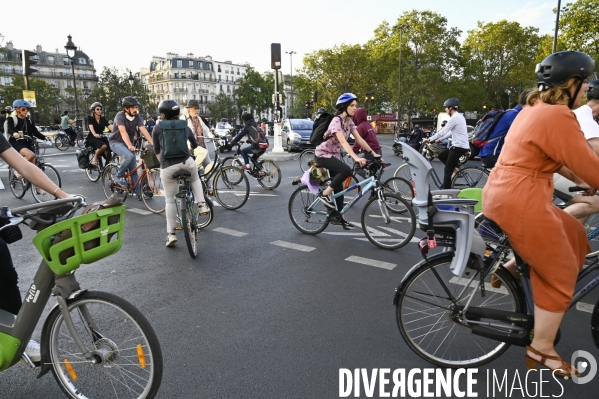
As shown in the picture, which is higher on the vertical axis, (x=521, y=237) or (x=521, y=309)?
(x=521, y=237)

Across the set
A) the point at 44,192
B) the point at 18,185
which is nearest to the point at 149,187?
the point at 44,192

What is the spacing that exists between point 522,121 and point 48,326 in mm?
2759

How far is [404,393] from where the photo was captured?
262 centimetres

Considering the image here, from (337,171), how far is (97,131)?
7.11 meters

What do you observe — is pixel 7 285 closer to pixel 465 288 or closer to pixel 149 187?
pixel 465 288

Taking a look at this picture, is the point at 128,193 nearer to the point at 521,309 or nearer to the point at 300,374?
the point at 300,374

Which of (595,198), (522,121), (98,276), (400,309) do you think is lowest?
(98,276)

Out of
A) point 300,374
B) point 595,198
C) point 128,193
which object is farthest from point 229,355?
point 128,193

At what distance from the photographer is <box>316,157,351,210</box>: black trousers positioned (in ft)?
19.2

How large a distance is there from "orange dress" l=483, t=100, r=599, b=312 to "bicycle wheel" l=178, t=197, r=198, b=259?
360 centimetres

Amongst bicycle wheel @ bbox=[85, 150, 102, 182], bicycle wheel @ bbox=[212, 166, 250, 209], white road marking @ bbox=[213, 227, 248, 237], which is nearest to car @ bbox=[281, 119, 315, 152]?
bicycle wheel @ bbox=[85, 150, 102, 182]

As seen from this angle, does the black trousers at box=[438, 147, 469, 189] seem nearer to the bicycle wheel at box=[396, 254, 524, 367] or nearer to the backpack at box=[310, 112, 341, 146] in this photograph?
the backpack at box=[310, 112, 341, 146]

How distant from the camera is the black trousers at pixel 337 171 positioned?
19.2 feet

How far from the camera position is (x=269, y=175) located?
1018 centimetres
